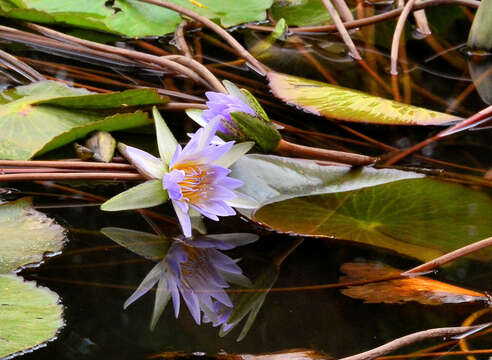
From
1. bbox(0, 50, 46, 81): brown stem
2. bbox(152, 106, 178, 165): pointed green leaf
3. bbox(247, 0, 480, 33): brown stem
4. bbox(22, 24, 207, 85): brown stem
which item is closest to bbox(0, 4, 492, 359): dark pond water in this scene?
bbox(152, 106, 178, 165): pointed green leaf

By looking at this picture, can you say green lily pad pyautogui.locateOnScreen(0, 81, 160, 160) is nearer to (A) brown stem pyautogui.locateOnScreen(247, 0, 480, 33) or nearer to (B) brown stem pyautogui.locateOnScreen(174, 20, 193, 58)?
(B) brown stem pyautogui.locateOnScreen(174, 20, 193, 58)

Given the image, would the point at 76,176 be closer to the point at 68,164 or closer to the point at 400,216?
the point at 68,164

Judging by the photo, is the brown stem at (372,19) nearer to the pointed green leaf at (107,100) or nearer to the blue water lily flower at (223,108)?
the pointed green leaf at (107,100)

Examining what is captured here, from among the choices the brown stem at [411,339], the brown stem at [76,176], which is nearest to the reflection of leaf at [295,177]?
the brown stem at [76,176]

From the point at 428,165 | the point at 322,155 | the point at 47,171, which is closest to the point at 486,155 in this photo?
the point at 428,165

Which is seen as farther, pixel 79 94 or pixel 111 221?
pixel 79 94

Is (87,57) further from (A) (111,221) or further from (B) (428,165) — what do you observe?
(B) (428,165)
